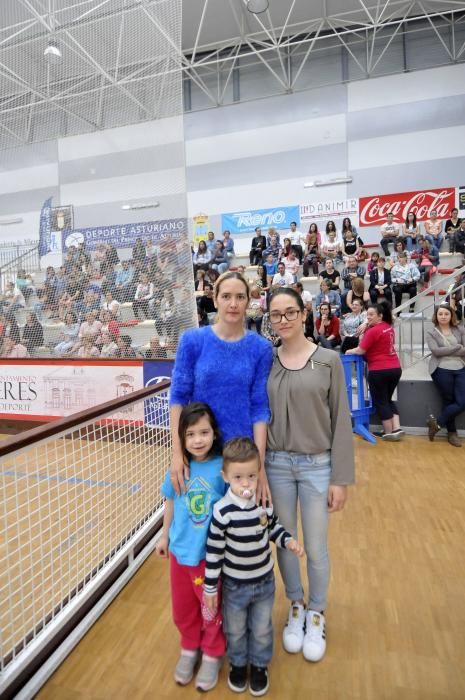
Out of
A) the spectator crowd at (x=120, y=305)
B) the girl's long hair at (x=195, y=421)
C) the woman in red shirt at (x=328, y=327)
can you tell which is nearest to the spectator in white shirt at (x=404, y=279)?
the spectator crowd at (x=120, y=305)

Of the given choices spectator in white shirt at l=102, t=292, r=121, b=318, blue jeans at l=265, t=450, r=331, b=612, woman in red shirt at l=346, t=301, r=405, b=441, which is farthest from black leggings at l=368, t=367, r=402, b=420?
blue jeans at l=265, t=450, r=331, b=612

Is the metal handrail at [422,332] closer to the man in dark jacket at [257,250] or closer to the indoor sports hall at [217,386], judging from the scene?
the indoor sports hall at [217,386]

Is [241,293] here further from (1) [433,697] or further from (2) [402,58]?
(2) [402,58]

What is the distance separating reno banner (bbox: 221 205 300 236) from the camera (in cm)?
1144

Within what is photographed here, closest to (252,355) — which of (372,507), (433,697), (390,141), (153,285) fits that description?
(433,697)

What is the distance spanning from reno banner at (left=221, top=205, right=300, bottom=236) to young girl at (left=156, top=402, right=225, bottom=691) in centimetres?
1078

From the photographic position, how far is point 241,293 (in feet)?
4.90

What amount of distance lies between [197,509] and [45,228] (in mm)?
3938

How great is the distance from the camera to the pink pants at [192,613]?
1.56 metres

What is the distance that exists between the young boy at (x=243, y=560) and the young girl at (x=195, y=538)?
0.07 metres

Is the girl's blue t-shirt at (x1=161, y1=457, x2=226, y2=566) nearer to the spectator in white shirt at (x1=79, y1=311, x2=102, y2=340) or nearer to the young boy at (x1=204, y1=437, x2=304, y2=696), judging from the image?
the young boy at (x1=204, y1=437, x2=304, y2=696)

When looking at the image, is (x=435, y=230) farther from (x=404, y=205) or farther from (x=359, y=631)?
(x=359, y=631)

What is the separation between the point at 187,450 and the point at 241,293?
62cm

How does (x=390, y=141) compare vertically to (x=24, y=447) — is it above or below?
above
